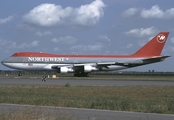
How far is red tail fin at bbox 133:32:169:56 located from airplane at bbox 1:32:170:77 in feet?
2.56

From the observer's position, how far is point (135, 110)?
1521 cm

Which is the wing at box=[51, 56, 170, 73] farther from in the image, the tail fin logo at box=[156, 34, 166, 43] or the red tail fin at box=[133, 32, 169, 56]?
the tail fin logo at box=[156, 34, 166, 43]

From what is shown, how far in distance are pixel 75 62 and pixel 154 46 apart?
15064mm

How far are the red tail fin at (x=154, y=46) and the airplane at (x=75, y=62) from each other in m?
0.78

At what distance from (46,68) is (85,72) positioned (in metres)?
6.72

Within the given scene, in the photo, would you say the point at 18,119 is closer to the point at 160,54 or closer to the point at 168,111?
the point at 168,111

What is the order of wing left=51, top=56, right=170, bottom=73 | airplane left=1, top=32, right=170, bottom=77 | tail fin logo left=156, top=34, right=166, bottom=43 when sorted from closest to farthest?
wing left=51, top=56, right=170, bottom=73, airplane left=1, top=32, right=170, bottom=77, tail fin logo left=156, top=34, right=166, bottom=43

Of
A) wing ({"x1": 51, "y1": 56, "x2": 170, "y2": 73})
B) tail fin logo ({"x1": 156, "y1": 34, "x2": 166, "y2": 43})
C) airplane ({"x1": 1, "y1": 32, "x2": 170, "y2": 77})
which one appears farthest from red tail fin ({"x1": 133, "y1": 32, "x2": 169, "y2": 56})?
wing ({"x1": 51, "y1": 56, "x2": 170, "y2": 73})

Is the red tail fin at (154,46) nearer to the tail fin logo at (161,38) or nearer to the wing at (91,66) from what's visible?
the tail fin logo at (161,38)

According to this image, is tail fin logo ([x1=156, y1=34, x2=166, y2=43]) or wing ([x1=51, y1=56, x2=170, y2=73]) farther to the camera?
tail fin logo ([x1=156, y1=34, x2=166, y2=43])

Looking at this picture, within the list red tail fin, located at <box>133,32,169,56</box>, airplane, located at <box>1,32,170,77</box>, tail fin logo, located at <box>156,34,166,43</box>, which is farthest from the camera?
tail fin logo, located at <box>156,34,166,43</box>

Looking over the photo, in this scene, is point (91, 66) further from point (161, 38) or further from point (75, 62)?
point (161, 38)

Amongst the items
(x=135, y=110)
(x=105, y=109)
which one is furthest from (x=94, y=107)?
(x=135, y=110)

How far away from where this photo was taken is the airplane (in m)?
63.3
